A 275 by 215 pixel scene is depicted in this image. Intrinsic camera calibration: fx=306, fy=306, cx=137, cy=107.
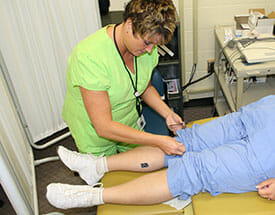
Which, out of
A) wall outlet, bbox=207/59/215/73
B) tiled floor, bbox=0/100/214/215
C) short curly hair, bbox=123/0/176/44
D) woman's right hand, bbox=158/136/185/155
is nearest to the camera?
short curly hair, bbox=123/0/176/44

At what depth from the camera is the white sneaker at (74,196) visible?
141cm

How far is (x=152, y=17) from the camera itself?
115cm

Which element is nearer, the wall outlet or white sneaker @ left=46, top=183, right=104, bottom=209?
white sneaker @ left=46, top=183, right=104, bottom=209

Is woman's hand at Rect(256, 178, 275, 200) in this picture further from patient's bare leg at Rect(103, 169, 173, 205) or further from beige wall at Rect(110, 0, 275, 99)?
beige wall at Rect(110, 0, 275, 99)

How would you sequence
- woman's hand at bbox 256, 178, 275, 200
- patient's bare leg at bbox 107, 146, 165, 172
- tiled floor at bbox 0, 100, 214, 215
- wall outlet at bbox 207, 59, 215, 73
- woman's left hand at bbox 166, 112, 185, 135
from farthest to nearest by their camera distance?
wall outlet at bbox 207, 59, 215, 73 < tiled floor at bbox 0, 100, 214, 215 < woman's left hand at bbox 166, 112, 185, 135 < patient's bare leg at bbox 107, 146, 165, 172 < woman's hand at bbox 256, 178, 275, 200

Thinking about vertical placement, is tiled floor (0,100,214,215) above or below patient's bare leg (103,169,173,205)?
below

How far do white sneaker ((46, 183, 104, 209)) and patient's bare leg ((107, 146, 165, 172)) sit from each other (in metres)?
0.18

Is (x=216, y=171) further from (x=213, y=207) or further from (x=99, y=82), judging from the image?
(x=99, y=82)

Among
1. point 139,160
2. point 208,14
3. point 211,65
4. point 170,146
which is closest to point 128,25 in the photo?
point 170,146

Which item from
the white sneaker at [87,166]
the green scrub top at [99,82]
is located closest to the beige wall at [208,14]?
the green scrub top at [99,82]

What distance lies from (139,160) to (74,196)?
358mm

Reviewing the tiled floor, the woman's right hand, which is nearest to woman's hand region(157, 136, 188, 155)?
the woman's right hand

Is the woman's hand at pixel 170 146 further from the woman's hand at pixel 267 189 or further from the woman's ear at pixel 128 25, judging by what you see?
the woman's ear at pixel 128 25

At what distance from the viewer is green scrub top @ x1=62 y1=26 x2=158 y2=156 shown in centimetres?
132
